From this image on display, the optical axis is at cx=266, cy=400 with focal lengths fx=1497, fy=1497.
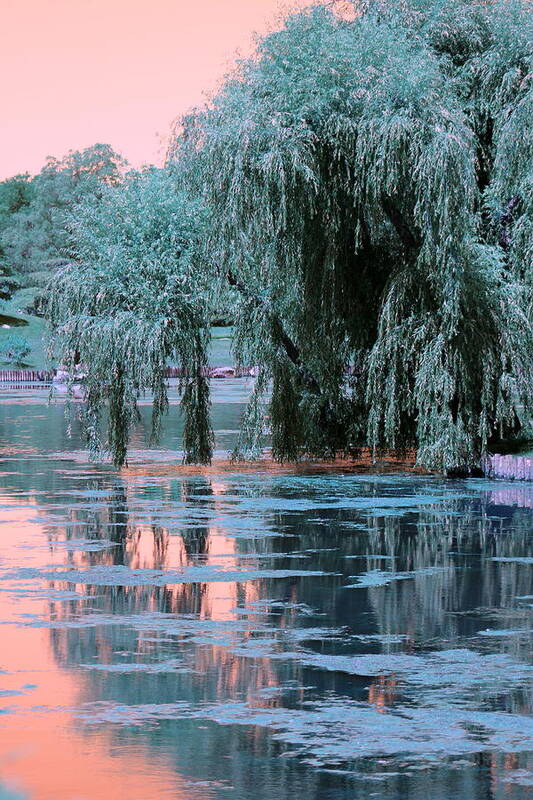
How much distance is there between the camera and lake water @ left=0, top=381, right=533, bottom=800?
7289 mm

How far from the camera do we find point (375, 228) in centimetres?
2652

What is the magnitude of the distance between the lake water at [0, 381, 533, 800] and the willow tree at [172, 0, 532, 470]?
4379 mm

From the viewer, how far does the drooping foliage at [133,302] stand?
1009 inches

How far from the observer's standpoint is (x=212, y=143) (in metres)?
25.0

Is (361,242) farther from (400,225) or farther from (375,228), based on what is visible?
(400,225)

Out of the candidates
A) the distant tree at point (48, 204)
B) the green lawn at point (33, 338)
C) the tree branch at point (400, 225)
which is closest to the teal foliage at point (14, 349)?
the green lawn at point (33, 338)

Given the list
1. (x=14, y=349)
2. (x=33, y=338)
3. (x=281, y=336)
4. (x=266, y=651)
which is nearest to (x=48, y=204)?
(x=33, y=338)

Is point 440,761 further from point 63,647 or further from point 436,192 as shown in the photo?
point 436,192

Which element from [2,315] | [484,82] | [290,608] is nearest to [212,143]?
[484,82]

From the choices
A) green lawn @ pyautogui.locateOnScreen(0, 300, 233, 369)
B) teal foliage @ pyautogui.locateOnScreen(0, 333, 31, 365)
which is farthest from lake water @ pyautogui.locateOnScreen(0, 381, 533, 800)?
teal foliage @ pyautogui.locateOnScreen(0, 333, 31, 365)

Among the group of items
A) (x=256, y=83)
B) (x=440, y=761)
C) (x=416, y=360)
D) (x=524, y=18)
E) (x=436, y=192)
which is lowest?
(x=440, y=761)

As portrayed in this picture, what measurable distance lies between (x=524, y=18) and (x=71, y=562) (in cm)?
1705

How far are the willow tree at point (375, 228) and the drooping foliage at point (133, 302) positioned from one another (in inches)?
28.7

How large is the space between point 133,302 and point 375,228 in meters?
4.47
